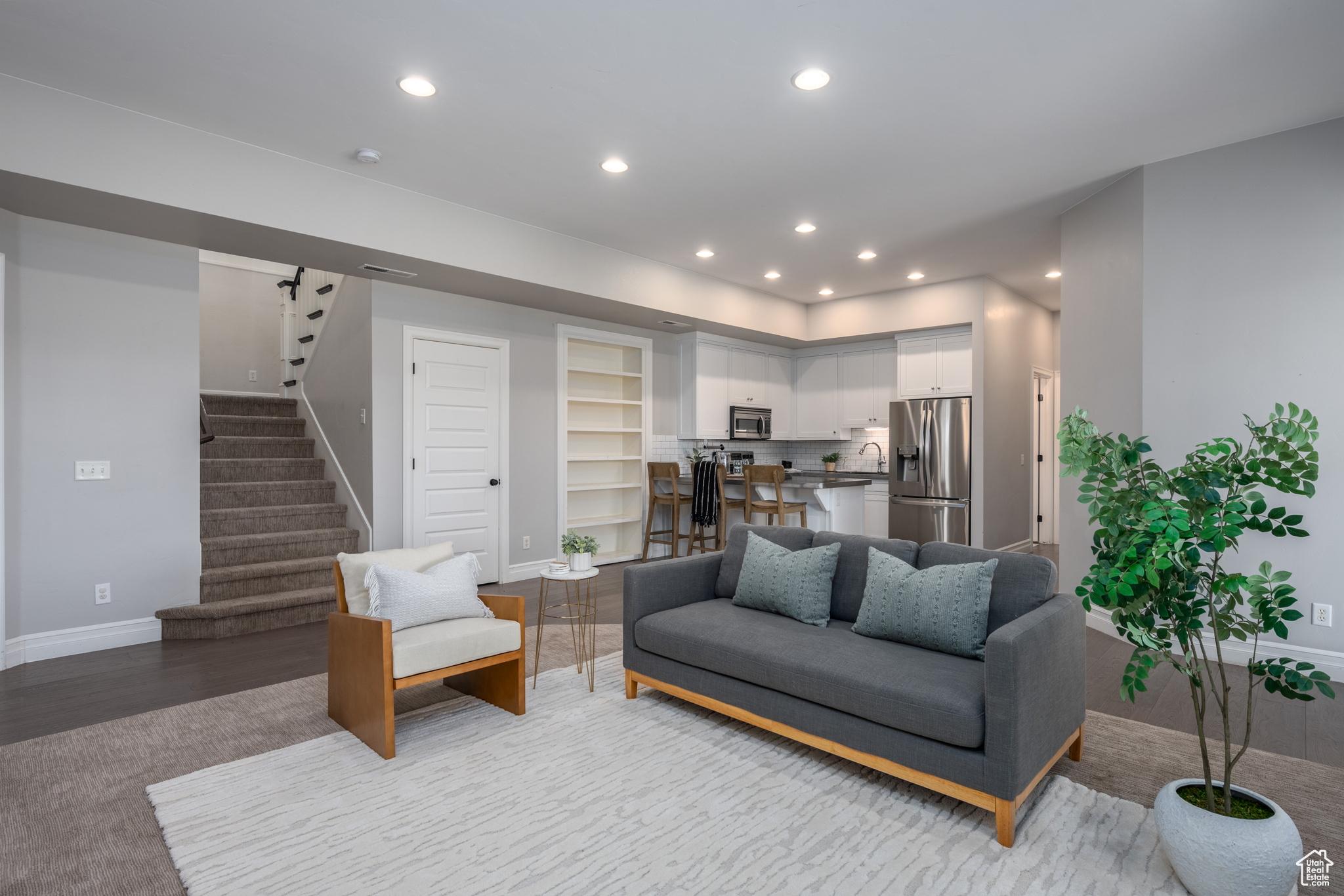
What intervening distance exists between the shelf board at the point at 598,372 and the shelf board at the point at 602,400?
25 centimetres

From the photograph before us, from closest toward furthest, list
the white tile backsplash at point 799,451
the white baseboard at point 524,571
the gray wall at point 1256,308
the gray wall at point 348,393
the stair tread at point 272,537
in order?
the gray wall at point 1256,308 < the stair tread at point 272,537 < the gray wall at point 348,393 < the white baseboard at point 524,571 < the white tile backsplash at point 799,451

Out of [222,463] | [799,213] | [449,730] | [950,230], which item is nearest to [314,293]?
[222,463]

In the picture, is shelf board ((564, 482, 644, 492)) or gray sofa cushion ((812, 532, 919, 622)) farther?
shelf board ((564, 482, 644, 492))

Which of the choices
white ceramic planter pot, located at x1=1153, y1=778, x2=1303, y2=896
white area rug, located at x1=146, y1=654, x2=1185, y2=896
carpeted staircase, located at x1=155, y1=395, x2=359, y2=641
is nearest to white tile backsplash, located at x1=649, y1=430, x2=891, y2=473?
carpeted staircase, located at x1=155, y1=395, x2=359, y2=641

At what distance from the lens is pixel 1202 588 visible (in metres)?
1.90

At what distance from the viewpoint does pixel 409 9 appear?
97.4 inches

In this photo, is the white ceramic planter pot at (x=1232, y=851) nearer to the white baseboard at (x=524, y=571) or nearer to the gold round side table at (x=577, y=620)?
the gold round side table at (x=577, y=620)

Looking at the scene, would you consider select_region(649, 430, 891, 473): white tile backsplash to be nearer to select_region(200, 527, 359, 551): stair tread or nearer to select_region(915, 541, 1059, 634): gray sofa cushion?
select_region(200, 527, 359, 551): stair tread

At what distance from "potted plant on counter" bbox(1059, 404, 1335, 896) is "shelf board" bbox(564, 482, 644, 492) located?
194 inches

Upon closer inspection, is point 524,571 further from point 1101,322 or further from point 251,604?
point 1101,322

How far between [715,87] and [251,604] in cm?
419

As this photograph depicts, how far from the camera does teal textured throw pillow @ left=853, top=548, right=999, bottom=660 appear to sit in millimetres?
2463

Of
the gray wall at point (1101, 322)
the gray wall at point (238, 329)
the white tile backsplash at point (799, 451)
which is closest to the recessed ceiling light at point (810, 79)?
the gray wall at point (1101, 322)

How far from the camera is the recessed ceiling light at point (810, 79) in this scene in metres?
2.88
